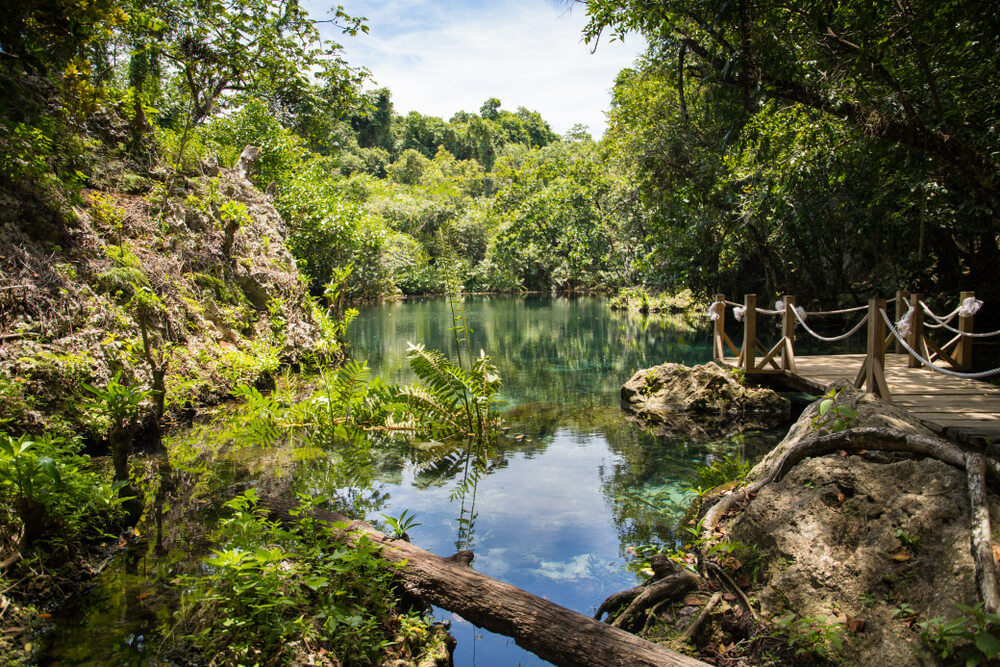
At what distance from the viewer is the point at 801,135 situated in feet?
38.0

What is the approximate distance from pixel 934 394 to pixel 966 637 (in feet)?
18.0

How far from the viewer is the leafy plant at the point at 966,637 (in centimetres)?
233

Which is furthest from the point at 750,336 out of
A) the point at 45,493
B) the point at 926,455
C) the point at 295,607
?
the point at 45,493

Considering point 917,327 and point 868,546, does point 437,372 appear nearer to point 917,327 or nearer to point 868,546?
point 868,546

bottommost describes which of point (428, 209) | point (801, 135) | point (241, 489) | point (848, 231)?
point (241, 489)

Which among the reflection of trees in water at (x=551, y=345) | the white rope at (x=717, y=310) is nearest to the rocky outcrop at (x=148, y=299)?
the reflection of trees in water at (x=551, y=345)

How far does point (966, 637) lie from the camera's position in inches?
96.3

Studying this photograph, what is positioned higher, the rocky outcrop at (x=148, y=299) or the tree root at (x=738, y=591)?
the rocky outcrop at (x=148, y=299)

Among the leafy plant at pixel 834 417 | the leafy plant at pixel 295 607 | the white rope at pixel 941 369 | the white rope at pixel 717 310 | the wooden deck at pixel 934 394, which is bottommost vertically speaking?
the leafy plant at pixel 295 607

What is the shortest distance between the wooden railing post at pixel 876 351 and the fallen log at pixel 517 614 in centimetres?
496

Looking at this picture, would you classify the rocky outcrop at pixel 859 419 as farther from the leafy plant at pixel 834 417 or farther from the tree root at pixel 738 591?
the tree root at pixel 738 591

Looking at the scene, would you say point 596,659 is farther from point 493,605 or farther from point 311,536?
point 311,536

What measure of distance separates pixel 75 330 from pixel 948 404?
10125mm

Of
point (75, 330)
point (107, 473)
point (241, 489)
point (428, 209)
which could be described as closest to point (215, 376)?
point (75, 330)
